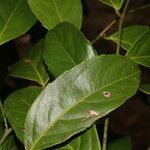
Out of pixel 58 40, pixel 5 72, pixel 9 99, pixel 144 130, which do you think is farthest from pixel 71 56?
pixel 144 130

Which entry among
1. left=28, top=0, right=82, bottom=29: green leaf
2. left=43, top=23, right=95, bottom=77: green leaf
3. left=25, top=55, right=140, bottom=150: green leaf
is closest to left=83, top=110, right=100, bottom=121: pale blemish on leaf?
left=25, top=55, right=140, bottom=150: green leaf

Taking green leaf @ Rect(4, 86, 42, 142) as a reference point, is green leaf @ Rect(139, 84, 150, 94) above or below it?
below

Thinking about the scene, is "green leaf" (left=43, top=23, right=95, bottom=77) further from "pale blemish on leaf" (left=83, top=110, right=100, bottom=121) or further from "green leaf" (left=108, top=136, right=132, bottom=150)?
"green leaf" (left=108, top=136, right=132, bottom=150)

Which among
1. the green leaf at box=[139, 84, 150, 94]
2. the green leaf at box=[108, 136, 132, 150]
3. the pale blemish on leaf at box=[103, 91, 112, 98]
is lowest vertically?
the green leaf at box=[108, 136, 132, 150]

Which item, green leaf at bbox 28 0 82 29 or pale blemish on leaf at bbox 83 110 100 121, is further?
green leaf at bbox 28 0 82 29

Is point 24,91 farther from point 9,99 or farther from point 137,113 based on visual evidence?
point 137,113

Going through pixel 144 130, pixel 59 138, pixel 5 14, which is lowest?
pixel 144 130

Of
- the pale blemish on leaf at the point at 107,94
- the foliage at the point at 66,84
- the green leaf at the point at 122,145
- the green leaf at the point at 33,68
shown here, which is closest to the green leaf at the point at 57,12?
the foliage at the point at 66,84
